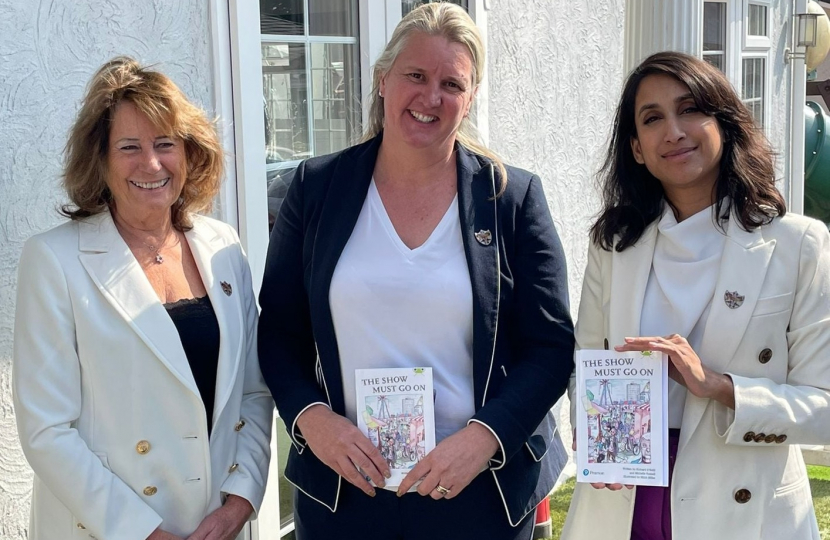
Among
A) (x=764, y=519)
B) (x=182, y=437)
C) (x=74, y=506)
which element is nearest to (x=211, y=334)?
(x=182, y=437)

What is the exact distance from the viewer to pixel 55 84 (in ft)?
9.66

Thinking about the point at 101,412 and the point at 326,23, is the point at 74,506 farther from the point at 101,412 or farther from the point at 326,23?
the point at 326,23

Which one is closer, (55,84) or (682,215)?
(682,215)

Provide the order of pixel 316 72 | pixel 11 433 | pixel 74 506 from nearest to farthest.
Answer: pixel 74 506 → pixel 11 433 → pixel 316 72

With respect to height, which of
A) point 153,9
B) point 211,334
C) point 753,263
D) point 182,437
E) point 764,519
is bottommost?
point 764,519

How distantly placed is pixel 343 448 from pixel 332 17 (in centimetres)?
248

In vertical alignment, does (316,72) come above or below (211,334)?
→ above

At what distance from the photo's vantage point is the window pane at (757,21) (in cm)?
1071

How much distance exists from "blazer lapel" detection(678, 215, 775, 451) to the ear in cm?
31

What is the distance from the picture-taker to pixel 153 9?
3283mm

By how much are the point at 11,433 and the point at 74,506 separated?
0.64 metres

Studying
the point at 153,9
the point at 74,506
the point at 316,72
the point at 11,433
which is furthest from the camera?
the point at 316,72

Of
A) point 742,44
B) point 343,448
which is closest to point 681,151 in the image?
point 343,448

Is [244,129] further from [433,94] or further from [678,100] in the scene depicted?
[678,100]
